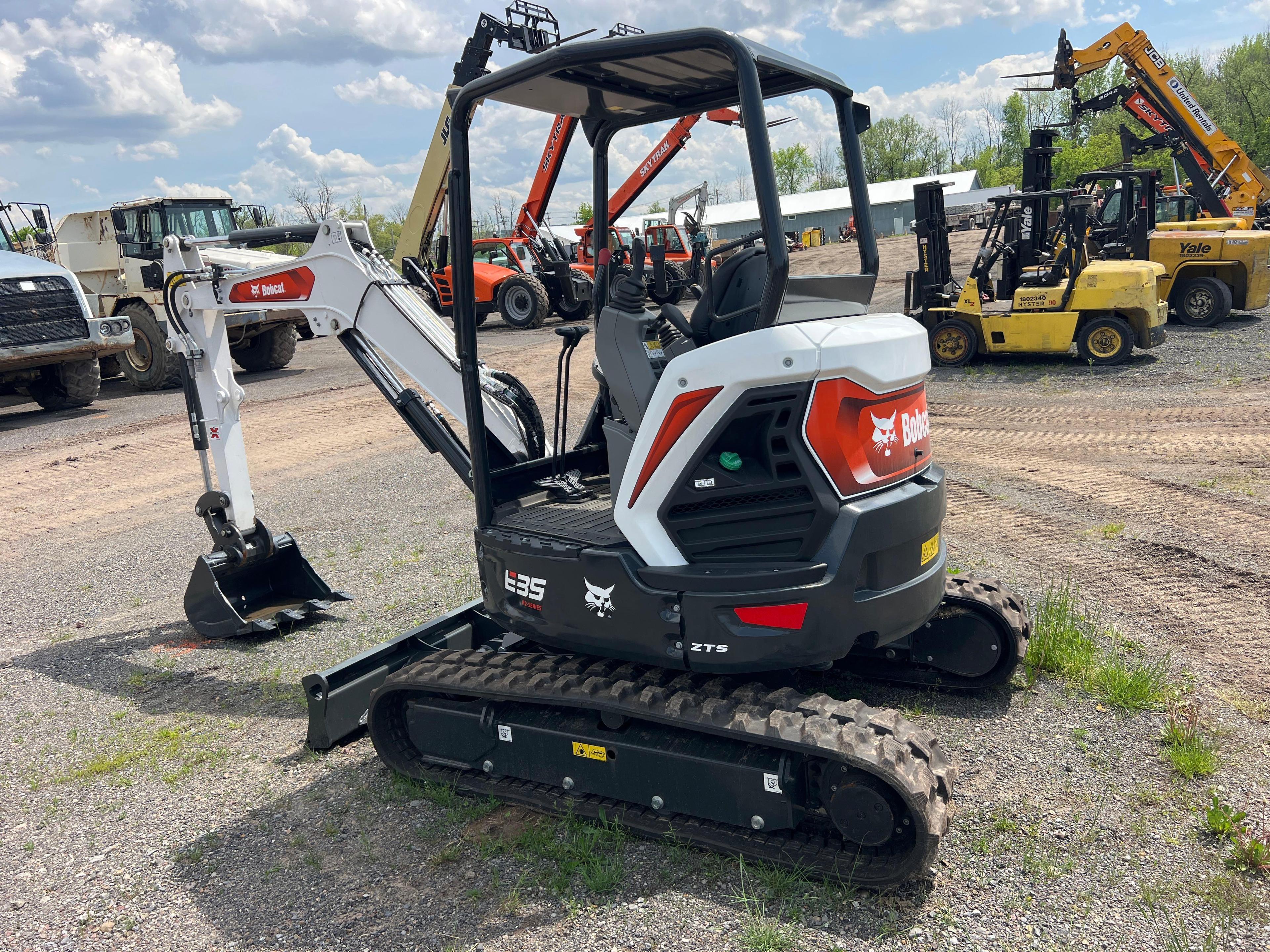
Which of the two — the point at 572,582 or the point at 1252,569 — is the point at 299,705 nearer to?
the point at 572,582

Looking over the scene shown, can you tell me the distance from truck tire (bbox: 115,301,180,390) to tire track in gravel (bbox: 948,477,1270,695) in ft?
43.9

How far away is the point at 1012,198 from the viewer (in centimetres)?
1234

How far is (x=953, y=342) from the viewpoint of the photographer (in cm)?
1326

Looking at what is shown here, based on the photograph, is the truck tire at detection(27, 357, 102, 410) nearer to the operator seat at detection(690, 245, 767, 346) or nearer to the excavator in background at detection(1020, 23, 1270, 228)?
the operator seat at detection(690, 245, 767, 346)

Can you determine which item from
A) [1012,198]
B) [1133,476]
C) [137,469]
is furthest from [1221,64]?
[137,469]

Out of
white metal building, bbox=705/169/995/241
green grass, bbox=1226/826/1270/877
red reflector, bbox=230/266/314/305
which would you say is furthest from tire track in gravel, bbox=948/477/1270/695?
white metal building, bbox=705/169/995/241

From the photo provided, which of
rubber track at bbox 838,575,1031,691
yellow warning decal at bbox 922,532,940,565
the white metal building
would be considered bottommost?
rubber track at bbox 838,575,1031,691

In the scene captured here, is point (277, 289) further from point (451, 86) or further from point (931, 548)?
point (451, 86)

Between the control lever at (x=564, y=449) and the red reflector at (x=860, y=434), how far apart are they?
1.28 metres

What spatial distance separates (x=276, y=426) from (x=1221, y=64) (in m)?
68.2

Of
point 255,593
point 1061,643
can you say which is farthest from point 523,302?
point 1061,643

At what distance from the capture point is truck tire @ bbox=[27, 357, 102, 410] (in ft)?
44.1

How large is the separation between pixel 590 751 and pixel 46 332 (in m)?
12.4

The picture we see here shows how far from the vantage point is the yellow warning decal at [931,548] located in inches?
130
